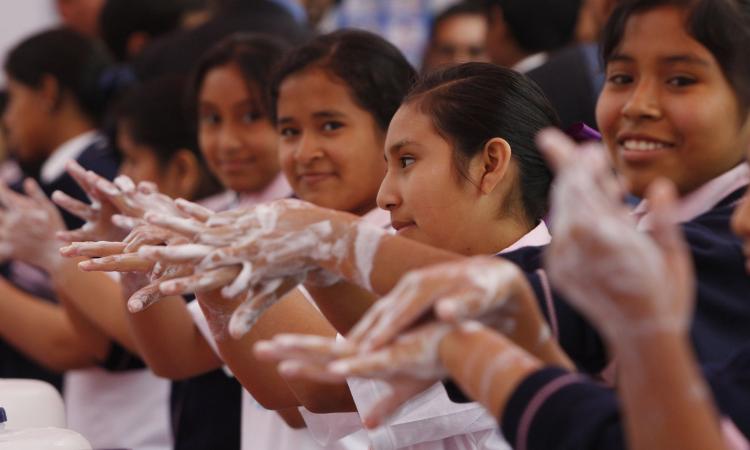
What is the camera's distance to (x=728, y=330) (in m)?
1.38

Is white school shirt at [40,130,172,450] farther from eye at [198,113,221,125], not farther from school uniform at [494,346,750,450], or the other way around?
school uniform at [494,346,750,450]

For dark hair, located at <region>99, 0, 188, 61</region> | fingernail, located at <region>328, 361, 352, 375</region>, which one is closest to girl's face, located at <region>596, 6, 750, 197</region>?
fingernail, located at <region>328, 361, 352, 375</region>

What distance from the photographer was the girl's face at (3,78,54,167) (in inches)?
132

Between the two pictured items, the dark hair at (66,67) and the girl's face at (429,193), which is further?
the dark hair at (66,67)

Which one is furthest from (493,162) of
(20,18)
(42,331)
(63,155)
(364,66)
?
(20,18)

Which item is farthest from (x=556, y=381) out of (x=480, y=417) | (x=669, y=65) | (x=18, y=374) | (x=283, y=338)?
(x=18, y=374)

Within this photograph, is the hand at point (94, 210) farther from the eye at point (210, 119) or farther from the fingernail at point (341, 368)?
the fingernail at point (341, 368)

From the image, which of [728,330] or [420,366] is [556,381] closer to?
[420,366]

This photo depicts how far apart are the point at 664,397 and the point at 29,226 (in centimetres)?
153

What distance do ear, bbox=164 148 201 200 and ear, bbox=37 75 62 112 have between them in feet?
2.53

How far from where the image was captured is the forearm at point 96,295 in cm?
233

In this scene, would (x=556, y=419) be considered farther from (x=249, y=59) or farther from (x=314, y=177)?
(x=249, y=59)

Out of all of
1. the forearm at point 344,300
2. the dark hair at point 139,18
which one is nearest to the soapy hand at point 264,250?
the forearm at point 344,300

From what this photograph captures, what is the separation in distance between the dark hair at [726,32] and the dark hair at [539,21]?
1.41m
